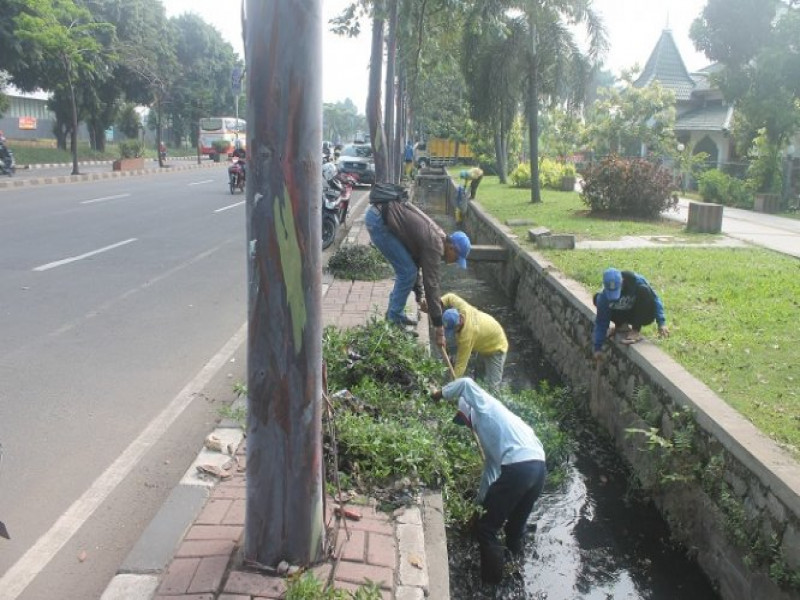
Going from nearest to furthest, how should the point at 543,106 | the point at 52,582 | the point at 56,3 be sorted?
the point at 52,582 < the point at 543,106 < the point at 56,3

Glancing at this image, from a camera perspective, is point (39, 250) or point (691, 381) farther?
point (39, 250)

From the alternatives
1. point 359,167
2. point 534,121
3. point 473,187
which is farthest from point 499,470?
point 359,167

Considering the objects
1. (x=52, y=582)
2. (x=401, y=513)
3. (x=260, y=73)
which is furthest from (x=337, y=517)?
(x=260, y=73)

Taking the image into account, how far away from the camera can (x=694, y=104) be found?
32.9 metres

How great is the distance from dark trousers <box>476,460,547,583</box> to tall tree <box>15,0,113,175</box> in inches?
1062

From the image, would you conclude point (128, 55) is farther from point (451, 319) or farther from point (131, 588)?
point (131, 588)

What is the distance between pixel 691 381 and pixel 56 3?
3282 centimetres

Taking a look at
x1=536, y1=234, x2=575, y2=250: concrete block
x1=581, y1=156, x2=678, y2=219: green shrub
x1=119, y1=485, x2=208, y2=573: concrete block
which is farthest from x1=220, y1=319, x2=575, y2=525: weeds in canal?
x1=581, y1=156, x2=678, y2=219: green shrub

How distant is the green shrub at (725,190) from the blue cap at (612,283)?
54.4ft

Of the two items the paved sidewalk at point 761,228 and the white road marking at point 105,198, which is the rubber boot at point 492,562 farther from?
the white road marking at point 105,198

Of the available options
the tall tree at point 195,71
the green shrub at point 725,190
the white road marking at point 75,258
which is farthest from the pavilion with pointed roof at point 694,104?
the tall tree at point 195,71

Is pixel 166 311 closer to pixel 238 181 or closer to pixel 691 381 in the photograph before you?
pixel 691 381

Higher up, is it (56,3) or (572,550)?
(56,3)

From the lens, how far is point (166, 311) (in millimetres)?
8023
